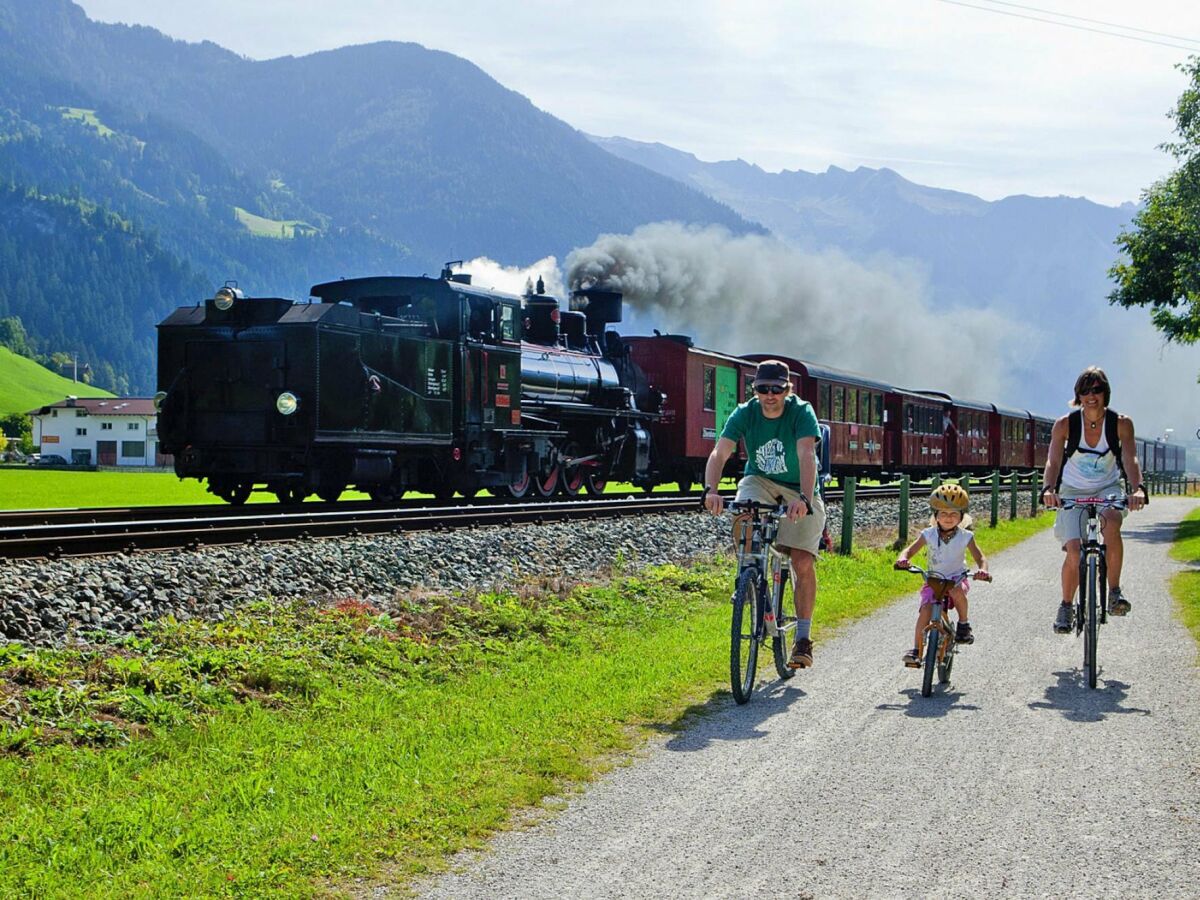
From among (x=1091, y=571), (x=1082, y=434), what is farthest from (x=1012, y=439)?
(x=1091, y=571)

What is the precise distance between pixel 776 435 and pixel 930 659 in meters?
1.63

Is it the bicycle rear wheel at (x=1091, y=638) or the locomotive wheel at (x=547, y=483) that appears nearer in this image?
the bicycle rear wheel at (x=1091, y=638)

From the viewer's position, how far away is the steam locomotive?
1692 cm

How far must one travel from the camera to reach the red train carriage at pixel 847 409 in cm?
3095

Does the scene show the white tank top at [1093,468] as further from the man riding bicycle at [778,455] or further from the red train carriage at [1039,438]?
the red train carriage at [1039,438]

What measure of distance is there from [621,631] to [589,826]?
525cm

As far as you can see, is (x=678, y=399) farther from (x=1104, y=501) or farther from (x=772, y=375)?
(x=772, y=375)

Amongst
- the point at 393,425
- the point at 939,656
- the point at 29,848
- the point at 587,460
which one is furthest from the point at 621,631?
the point at 587,460

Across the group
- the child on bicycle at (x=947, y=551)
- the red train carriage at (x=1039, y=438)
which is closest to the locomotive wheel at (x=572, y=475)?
the child on bicycle at (x=947, y=551)

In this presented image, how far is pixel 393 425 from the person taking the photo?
1791cm

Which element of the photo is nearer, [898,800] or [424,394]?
[898,800]

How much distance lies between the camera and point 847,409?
3397cm

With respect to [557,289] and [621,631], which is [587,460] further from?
[557,289]

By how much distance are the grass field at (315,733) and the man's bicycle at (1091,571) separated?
226 cm
